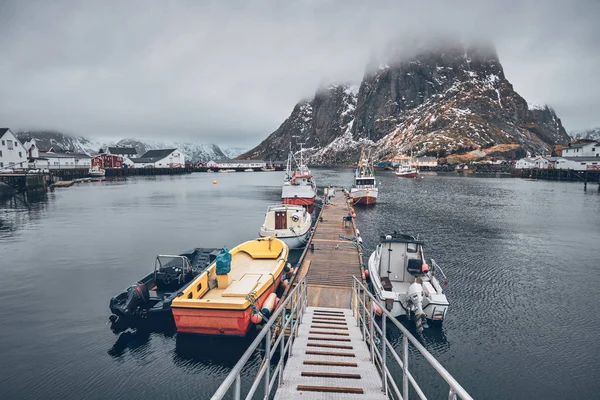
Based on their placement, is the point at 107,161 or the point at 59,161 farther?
the point at 107,161

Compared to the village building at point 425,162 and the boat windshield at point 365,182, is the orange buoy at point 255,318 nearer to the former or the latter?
the boat windshield at point 365,182

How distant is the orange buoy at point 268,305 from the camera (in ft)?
48.7

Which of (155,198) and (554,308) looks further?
(155,198)

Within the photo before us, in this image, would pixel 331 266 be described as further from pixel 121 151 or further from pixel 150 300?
pixel 121 151

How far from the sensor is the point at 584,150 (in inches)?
4688

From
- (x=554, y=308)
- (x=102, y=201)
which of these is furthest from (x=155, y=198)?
(x=554, y=308)

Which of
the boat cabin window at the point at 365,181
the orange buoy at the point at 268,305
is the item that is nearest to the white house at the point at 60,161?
the boat cabin window at the point at 365,181

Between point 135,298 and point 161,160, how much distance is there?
599 feet

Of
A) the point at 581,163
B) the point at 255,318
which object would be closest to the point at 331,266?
the point at 255,318

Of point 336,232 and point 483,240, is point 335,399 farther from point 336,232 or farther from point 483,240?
point 483,240

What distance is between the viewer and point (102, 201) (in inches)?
2482

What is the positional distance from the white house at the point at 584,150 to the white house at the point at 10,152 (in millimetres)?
180200

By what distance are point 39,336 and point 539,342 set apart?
22.8m

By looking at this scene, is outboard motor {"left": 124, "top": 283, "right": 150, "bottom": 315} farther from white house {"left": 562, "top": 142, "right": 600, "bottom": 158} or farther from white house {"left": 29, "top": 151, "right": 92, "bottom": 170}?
white house {"left": 562, "top": 142, "right": 600, "bottom": 158}
